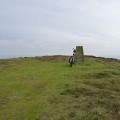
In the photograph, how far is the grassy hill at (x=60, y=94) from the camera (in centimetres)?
1781

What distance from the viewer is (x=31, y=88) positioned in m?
22.9

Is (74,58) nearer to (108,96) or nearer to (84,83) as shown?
(84,83)

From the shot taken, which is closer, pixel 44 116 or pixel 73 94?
pixel 44 116

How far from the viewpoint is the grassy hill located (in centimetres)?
1781

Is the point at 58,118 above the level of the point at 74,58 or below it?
below

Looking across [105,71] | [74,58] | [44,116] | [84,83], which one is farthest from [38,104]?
[74,58]

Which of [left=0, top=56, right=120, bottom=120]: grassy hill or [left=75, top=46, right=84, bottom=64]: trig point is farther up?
[left=75, top=46, right=84, bottom=64]: trig point

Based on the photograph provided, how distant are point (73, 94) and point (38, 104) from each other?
111 inches

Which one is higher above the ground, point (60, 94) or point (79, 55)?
point (79, 55)

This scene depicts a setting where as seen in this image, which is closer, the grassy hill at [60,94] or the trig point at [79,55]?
the grassy hill at [60,94]

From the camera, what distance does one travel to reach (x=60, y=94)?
21078 millimetres

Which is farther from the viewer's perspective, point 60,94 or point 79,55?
point 79,55

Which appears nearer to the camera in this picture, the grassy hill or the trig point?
the grassy hill

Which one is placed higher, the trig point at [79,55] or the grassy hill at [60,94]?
the trig point at [79,55]
